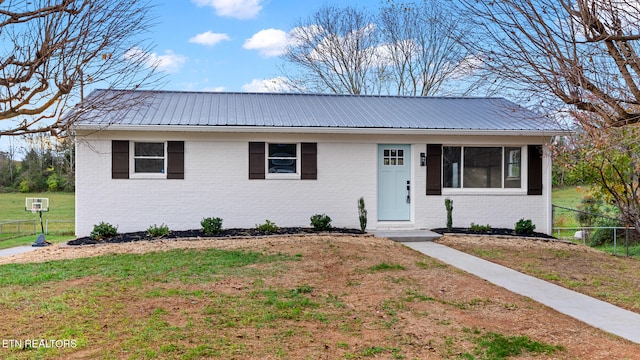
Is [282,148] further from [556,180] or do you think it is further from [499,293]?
[556,180]

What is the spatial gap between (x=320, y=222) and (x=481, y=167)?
465 cm

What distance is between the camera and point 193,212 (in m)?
11.2

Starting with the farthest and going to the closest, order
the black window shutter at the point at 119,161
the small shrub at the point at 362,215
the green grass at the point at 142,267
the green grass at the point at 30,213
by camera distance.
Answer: the green grass at the point at 30,213
the small shrub at the point at 362,215
the black window shutter at the point at 119,161
the green grass at the point at 142,267

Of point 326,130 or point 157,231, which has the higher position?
point 326,130

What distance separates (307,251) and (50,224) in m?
12.2

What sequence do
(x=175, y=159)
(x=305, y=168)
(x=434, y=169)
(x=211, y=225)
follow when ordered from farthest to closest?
(x=434, y=169) → (x=305, y=168) → (x=175, y=159) → (x=211, y=225)

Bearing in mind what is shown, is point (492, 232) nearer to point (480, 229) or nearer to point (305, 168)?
point (480, 229)

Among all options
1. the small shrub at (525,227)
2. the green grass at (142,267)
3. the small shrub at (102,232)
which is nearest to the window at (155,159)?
the small shrub at (102,232)

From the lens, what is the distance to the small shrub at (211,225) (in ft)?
34.7

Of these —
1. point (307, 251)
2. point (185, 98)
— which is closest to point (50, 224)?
point (185, 98)

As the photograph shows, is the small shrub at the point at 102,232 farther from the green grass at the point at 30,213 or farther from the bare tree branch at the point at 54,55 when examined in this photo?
the green grass at the point at 30,213

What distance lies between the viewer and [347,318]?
478 cm

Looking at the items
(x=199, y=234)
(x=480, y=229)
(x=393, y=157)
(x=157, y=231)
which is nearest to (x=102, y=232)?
(x=157, y=231)

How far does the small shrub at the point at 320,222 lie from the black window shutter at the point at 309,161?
1.03 metres
